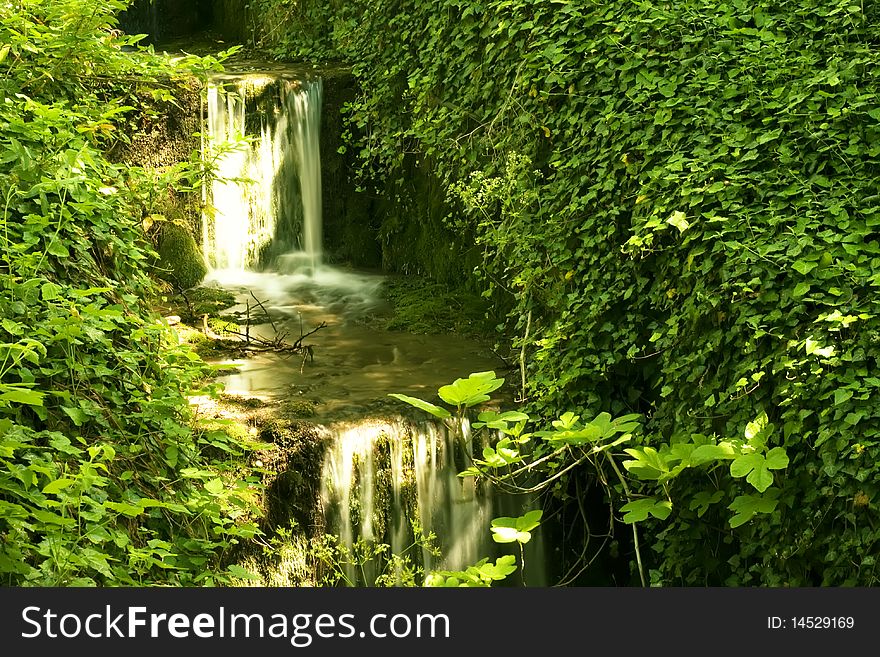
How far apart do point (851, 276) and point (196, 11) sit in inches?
404

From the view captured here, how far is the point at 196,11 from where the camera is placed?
1328 centimetres

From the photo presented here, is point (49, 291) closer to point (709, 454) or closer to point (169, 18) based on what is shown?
point (709, 454)

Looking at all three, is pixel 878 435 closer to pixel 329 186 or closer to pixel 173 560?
pixel 173 560

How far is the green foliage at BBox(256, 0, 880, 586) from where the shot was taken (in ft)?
16.0

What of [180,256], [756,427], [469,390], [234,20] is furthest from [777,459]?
[234,20]

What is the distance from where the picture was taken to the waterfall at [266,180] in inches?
372

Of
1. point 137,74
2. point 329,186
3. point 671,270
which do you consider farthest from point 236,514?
point 329,186

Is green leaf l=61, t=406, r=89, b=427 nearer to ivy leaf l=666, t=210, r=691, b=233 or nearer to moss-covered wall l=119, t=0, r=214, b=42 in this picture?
ivy leaf l=666, t=210, r=691, b=233

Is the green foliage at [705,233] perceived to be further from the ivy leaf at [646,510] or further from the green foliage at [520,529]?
the green foliage at [520,529]

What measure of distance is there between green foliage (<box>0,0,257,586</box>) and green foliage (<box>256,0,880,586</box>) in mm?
2247

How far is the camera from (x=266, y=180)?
9602 mm

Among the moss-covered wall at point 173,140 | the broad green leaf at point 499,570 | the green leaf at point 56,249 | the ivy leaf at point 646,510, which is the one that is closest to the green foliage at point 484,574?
the broad green leaf at point 499,570

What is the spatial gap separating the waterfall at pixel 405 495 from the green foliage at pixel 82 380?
598mm

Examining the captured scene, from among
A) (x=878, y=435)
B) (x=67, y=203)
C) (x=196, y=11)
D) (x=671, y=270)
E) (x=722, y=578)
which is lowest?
(x=722, y=578)
